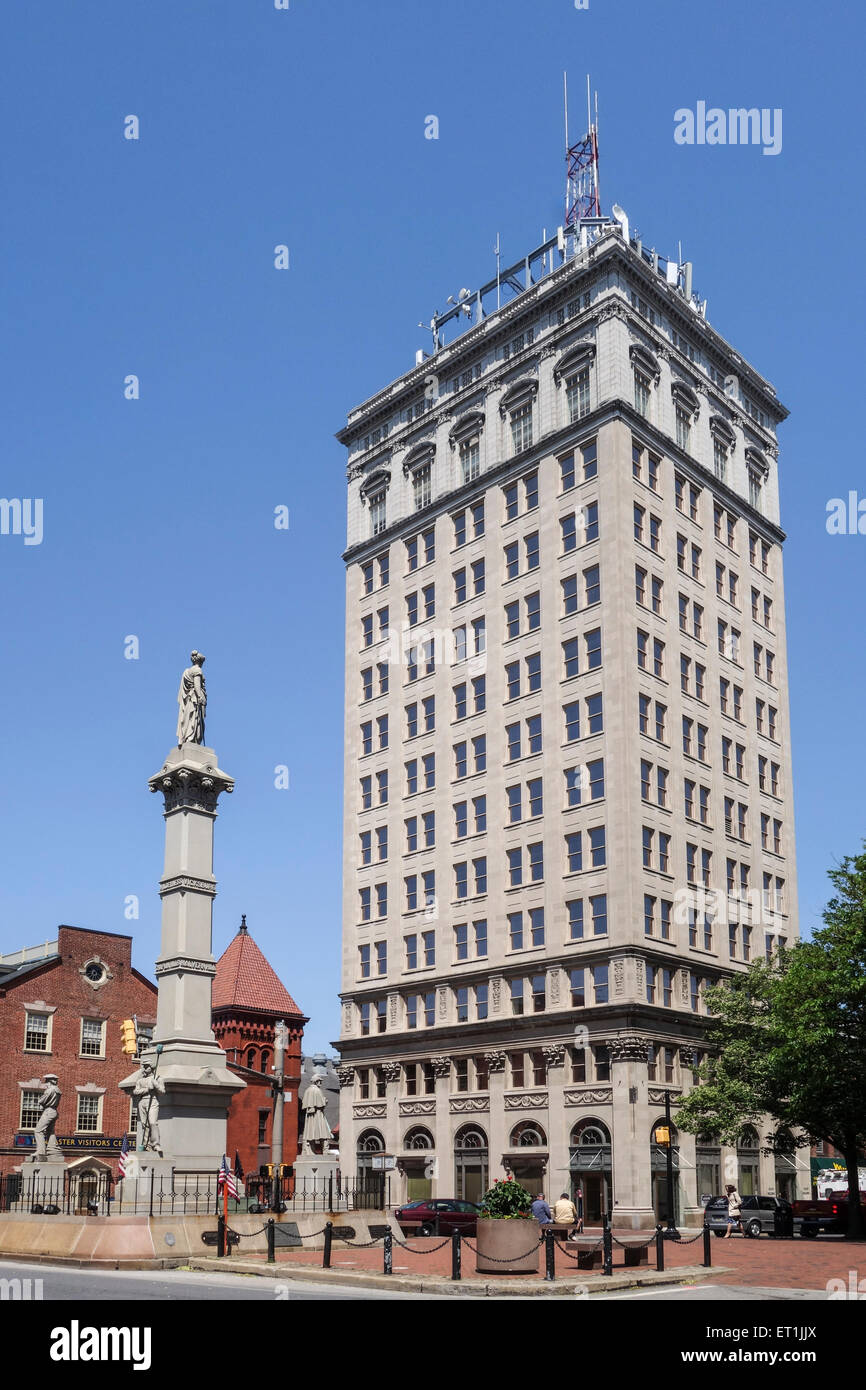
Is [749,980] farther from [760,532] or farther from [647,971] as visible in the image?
[760,532]

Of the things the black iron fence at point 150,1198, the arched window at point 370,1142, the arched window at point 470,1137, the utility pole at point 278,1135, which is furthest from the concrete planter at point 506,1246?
the arched window at point 370,1142

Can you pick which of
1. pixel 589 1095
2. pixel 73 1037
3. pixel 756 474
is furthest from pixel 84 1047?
pixel 756 474

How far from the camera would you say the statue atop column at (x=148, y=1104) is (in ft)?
124

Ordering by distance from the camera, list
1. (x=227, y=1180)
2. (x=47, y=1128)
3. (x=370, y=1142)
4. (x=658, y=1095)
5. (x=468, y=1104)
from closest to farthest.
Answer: (x=227, y=1180) → (x=47, y=1128) → (x=658, y=1095) → (x=468, y=1104) → (x=370, y=1142)

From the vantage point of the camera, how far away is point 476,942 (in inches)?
2699

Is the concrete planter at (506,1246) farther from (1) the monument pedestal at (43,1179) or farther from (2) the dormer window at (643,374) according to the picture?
(2) the dormer window at (643,374)

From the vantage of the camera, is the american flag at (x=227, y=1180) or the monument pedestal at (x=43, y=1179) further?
the monument pedestal at (x=43, y=1179)

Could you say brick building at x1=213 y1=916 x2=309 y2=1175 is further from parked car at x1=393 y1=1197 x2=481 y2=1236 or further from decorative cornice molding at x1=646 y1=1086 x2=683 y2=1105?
parked car at x1=393 y1=1197 x2=481 y2=1236

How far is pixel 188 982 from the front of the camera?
40.4 meters

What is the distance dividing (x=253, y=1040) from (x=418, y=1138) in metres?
16.7

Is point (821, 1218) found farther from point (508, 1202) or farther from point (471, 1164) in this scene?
point (508, 1202)

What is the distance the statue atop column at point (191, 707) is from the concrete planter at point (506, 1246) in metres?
19.8
